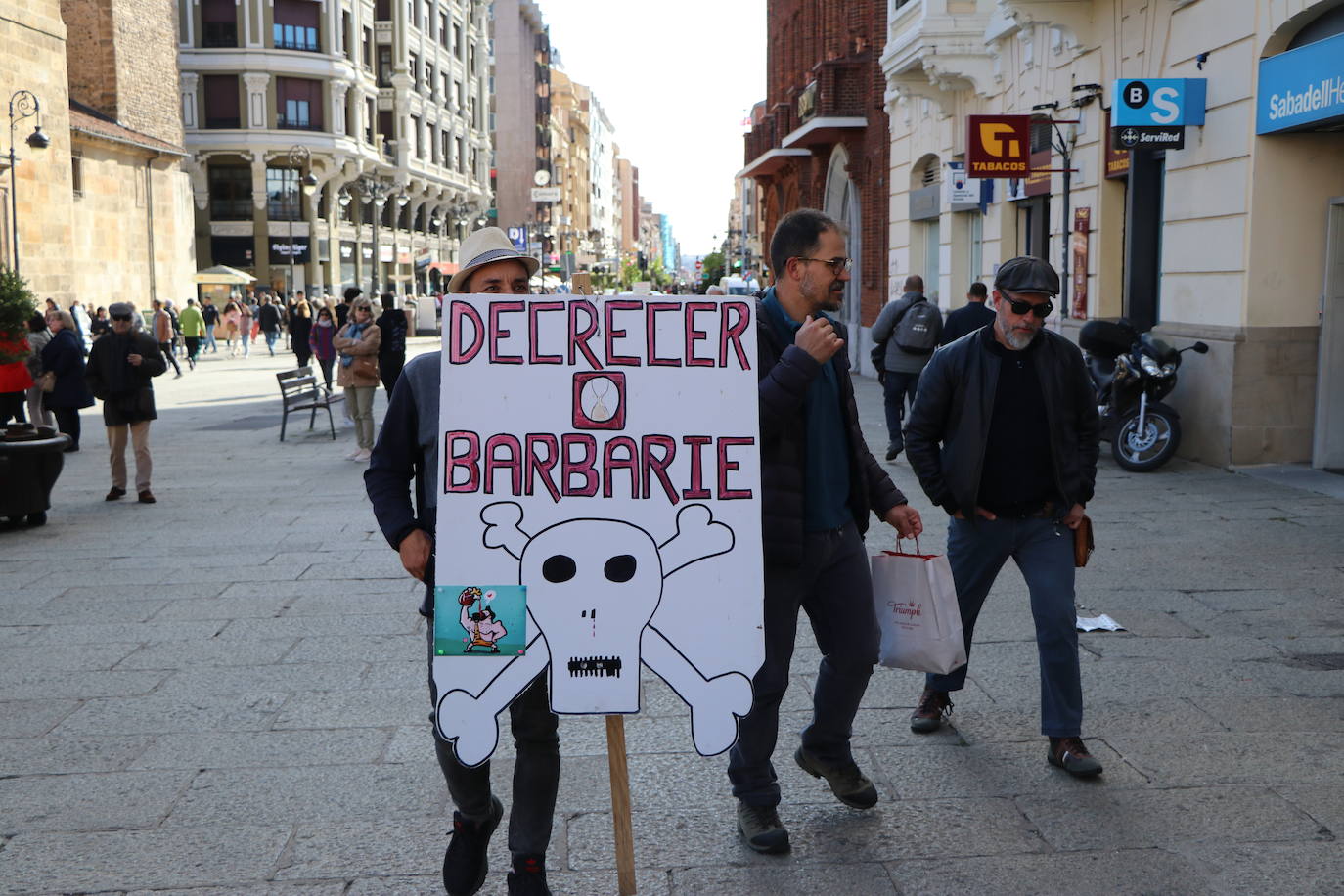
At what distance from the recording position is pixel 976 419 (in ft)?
15.3

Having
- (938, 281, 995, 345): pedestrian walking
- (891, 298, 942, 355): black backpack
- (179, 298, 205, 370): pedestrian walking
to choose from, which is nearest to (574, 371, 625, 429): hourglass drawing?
(938, 281, 995, 345): pedestrian walking

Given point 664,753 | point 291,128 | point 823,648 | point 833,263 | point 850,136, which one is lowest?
point 664,753

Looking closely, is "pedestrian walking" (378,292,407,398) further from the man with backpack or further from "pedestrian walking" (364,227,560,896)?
"pedestrian walking" (364,227,560,896)

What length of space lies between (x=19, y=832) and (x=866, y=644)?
271cm

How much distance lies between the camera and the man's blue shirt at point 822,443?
3.97 metres

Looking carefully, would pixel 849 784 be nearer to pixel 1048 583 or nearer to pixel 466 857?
pixel 1048 583

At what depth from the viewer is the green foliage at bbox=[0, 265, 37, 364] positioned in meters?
11.0

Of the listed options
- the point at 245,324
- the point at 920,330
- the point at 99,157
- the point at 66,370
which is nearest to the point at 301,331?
the point at 245,324

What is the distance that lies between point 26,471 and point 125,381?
1302 millimetres

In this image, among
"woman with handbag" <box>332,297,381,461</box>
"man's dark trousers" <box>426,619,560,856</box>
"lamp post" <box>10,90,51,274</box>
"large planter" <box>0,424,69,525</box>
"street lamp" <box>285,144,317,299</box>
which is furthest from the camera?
"street lamp" <box>285,144,317,299</box>

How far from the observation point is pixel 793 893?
3752 mm

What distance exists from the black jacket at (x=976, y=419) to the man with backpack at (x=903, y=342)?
7.85 meters

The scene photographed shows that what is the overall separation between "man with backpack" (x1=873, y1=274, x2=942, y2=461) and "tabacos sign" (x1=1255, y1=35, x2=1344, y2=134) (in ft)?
10.7

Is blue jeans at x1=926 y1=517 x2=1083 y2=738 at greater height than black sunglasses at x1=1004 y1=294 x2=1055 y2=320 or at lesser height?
lesser
